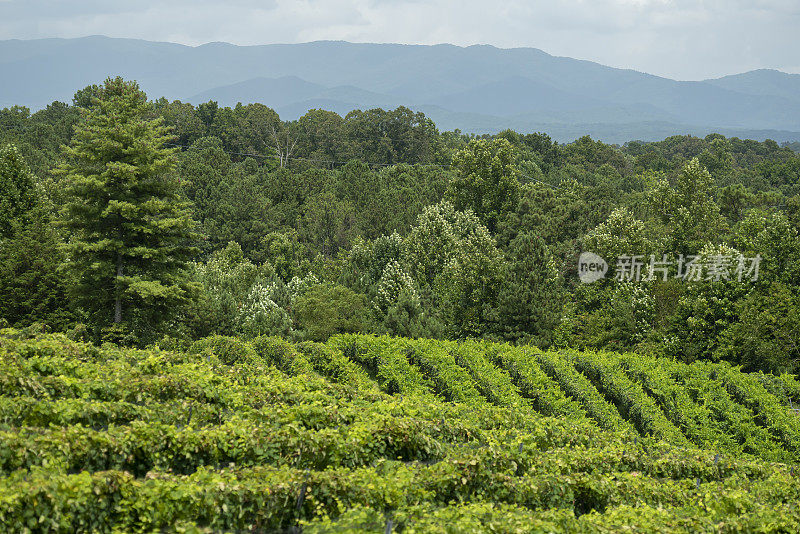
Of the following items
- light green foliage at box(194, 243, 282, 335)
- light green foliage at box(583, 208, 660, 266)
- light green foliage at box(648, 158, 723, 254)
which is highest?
light green foliage at box(648, 158, 723, 254)

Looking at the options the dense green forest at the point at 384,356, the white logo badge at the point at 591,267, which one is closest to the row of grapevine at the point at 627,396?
the dense green forest at the point at 384,356

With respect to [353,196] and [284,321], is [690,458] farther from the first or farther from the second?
[353,196]

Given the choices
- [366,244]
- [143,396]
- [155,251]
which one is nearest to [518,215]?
[366,244]

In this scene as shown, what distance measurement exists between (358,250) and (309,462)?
32.6m

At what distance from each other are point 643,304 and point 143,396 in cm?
3005

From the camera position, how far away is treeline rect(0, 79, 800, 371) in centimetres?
2562

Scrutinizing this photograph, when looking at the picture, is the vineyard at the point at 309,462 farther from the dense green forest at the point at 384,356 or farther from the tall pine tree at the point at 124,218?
the tall pine tree at the point at 124,218

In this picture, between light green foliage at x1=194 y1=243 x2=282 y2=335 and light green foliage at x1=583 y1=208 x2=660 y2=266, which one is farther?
light green foliage at x1=583 y1=208 x2=660 y2=266

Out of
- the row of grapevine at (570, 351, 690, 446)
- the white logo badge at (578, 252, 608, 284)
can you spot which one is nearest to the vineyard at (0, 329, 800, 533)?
the row of grapevine at (570, 351, 690, 446)

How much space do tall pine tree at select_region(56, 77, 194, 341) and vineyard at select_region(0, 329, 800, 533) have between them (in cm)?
584

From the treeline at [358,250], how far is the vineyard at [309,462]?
7131 millimetres

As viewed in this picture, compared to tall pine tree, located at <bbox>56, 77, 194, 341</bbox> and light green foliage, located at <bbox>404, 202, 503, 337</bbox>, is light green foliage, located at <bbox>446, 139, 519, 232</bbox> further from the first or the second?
tall pine tree, located at <bbox>56, 77, 194, 341</bbox>

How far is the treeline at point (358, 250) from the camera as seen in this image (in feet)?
84.1

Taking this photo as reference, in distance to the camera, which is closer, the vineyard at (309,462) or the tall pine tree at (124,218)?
the vineyard at (309,462)
